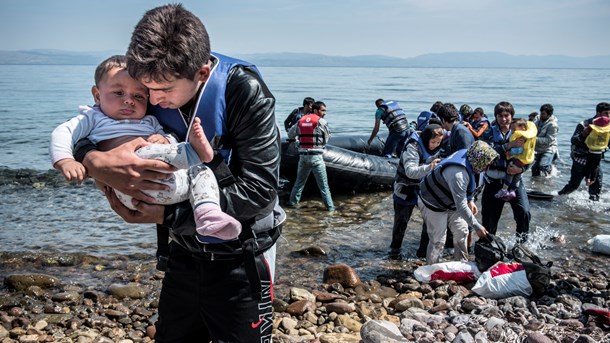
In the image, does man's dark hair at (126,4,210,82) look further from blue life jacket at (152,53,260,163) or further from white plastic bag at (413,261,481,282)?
white plastic bag at (413,261,481,282)

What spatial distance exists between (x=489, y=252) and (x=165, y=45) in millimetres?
4694

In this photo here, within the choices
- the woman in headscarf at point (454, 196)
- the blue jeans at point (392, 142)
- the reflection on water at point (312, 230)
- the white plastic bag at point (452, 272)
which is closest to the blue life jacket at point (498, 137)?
the woman in headscarf at point (454, 196)

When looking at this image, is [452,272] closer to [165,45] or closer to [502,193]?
[502,193]

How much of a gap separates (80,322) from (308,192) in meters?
6.37

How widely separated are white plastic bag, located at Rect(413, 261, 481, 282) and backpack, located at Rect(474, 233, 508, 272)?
3.6 inches

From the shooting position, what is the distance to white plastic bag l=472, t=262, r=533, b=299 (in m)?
5.31

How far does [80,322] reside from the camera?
4805 mm

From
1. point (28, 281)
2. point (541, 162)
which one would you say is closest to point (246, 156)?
point (28, 281)

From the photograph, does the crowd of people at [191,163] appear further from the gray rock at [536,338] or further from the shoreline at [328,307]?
the gray rock at [536,338]

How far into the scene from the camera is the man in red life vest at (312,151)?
9.23 meters

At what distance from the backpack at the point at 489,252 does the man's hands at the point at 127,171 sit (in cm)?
441

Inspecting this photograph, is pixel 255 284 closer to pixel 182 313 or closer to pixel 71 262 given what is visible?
pixel 182 313

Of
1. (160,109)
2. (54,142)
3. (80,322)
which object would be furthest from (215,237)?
(80,322)

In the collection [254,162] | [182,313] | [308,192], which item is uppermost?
[254,162]
